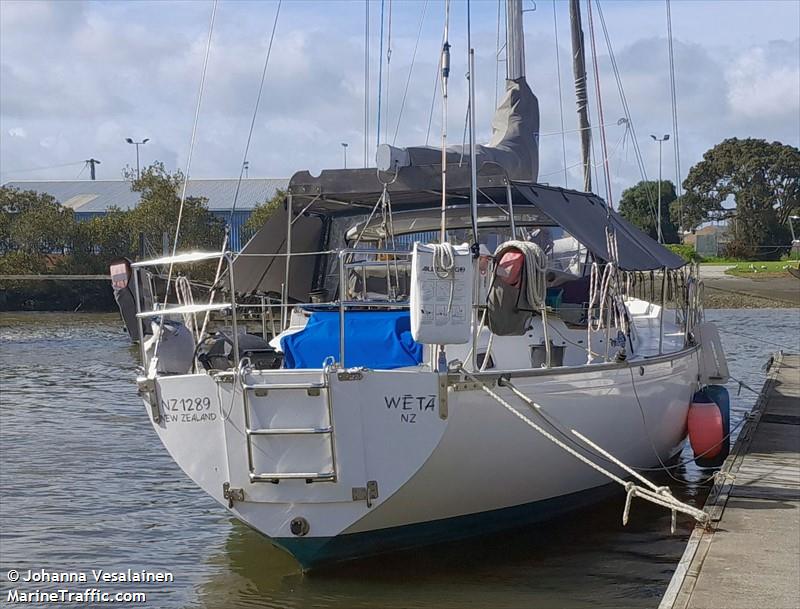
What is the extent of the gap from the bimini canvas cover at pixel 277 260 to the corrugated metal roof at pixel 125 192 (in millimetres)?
46667

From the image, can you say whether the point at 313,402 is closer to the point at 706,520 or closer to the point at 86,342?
the point at 706,520

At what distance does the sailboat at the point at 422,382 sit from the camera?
7.32m

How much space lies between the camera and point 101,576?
8555mm

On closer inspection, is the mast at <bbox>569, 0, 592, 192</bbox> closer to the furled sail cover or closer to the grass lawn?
the furled sail cover

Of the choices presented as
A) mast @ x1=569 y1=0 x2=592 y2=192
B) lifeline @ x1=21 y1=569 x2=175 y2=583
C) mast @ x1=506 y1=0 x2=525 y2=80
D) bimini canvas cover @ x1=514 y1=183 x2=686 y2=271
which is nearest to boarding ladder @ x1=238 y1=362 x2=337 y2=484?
lifeline @ x1=21 y1=569 x2=175 y2=583

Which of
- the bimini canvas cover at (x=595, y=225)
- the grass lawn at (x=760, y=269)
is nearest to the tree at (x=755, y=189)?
the grass lawn at (x=760, y=269)

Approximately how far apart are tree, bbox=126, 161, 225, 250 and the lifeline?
3793 centimetres

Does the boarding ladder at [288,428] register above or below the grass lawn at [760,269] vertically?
below

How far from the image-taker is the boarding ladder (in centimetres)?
725

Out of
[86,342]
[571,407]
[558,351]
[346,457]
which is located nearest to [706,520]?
[571,407]

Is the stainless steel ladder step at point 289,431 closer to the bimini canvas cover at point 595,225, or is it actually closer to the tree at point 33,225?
the bimini canvas cover at point 595,225

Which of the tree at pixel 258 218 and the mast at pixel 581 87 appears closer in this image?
the mast at pixel 581 87

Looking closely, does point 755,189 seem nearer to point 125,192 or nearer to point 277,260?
point 125,192

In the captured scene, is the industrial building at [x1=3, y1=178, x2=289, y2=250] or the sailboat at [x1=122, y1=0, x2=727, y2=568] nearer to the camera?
the sailboat at [x1=122, y1=0, x2=727, y2=568]
